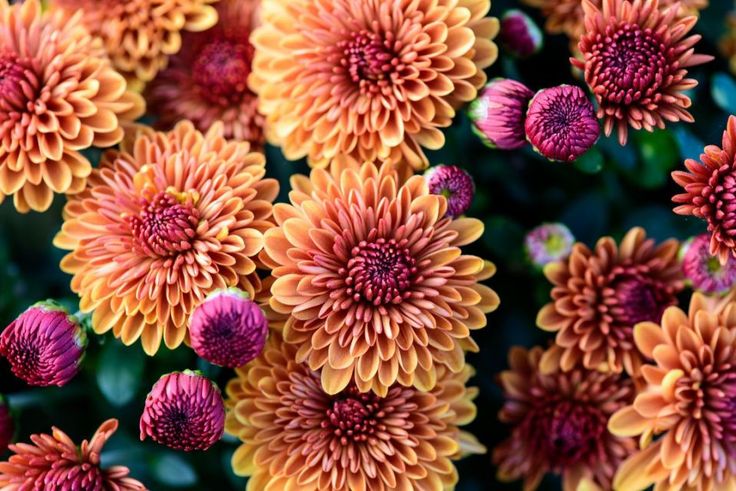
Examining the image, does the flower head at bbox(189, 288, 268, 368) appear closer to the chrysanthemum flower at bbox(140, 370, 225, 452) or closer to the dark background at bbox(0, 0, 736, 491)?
the chrysanthemum flower at bbox(140, 370, 225, 452)

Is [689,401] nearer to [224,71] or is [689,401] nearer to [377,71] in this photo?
[377,71]

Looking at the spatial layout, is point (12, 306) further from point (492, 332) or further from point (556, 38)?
point (556, 38)

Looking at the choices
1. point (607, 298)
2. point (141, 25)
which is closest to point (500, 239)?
point (607, 298)

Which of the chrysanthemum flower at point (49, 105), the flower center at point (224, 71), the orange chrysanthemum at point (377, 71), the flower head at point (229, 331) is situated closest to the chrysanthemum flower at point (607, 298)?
the orange chrysanthemum at point (377, 71)

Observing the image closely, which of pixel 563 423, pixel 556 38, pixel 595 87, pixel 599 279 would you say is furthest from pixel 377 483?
pixel 556 38

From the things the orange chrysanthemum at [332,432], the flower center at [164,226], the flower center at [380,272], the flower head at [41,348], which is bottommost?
the orange chrysanthemum at [332,432]

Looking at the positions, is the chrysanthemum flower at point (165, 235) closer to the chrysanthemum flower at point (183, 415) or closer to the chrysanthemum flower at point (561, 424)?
the chrysanthemum flower at point (183, 415)
